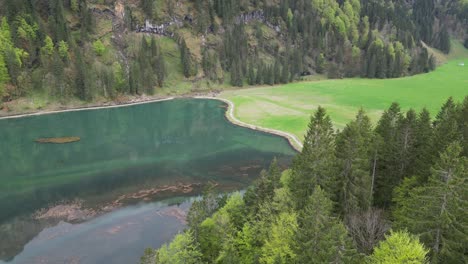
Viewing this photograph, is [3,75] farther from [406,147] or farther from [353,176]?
[406,147]

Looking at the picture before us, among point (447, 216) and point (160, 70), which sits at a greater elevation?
point (160, 70)

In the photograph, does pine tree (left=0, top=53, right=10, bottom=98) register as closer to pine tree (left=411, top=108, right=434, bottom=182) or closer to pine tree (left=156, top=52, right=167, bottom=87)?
pine tree (left=156, top=52, right=167, bottom=87)

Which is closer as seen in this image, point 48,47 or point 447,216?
point 447,216

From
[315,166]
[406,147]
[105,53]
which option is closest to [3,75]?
[105,53]

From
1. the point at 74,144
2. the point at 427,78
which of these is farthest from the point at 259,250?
the point at 427,78

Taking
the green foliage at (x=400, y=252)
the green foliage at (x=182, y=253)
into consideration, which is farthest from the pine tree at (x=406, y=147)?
the green foliage at (x=182, y=253)

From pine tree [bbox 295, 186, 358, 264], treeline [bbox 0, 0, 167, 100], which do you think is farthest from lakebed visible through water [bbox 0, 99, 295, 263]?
pine tree [bbox 295, 186, 358, 264]

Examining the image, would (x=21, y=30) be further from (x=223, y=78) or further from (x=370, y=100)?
(x=370, y=100)
